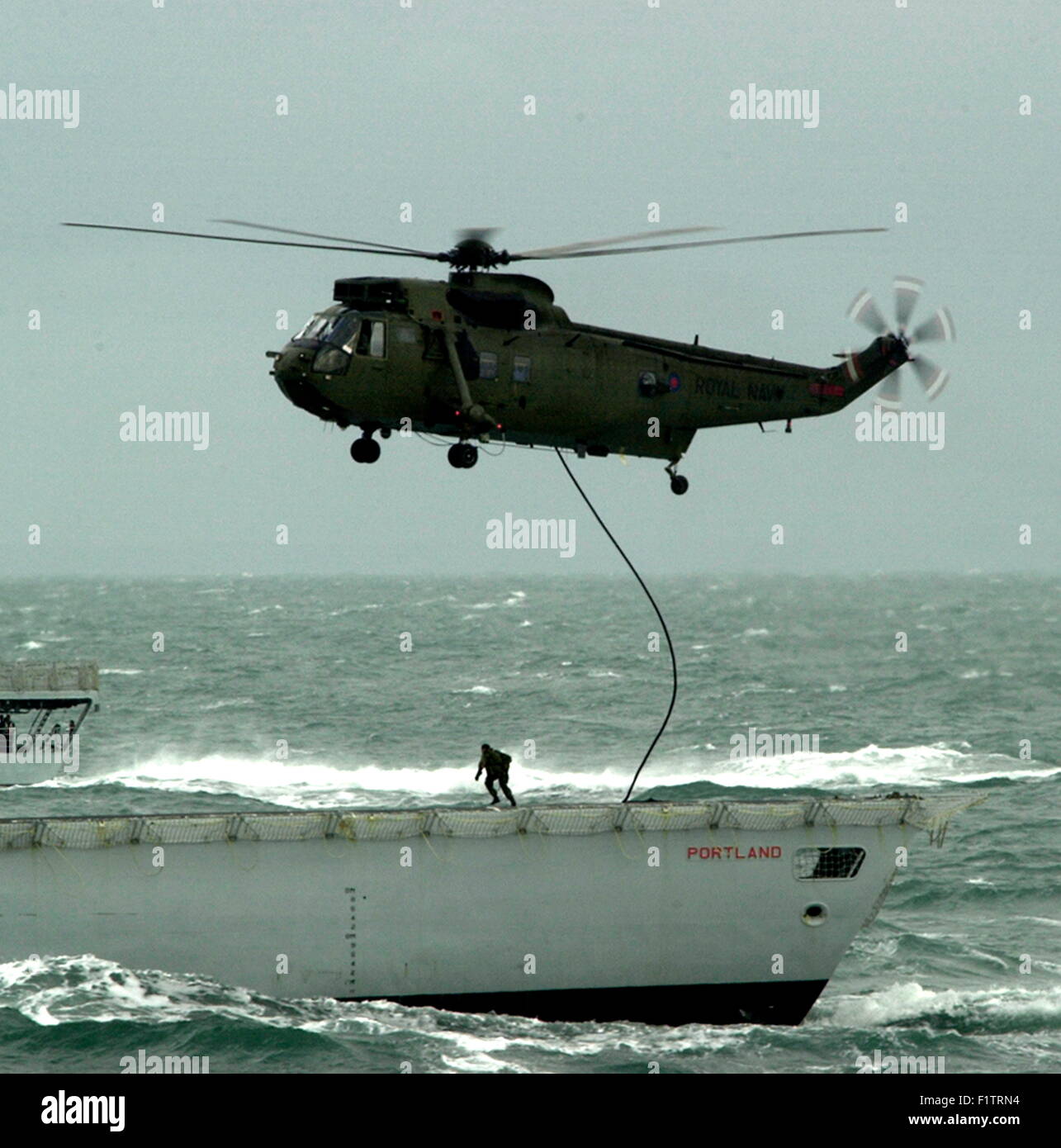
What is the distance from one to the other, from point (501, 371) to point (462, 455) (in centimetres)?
236

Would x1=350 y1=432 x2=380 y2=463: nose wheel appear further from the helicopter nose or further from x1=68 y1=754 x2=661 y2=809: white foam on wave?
x1=68 y1=754 x2=661 y2=809: white foam on wave

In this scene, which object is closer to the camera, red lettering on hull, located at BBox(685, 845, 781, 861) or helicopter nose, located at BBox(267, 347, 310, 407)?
helicopter nose, located at BBox(267, 347, 310, 407)

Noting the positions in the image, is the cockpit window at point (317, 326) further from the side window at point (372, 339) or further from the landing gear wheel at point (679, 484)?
the landing gear wheel at point (679, 484)

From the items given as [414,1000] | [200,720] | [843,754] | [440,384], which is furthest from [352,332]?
[200,720]

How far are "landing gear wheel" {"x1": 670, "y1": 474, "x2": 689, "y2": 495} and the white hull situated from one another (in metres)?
7.43

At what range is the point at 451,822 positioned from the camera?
40938 mm

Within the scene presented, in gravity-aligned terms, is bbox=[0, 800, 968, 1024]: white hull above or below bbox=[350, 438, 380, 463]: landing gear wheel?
below

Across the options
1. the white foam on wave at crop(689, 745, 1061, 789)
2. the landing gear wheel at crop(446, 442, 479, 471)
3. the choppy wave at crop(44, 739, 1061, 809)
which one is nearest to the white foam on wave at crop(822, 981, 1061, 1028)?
the landing gear wheel at crop(446, 442, 479, 471)

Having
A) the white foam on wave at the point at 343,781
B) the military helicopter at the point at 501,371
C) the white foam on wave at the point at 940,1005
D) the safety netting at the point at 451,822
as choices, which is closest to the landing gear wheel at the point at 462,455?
the military helicopter at the point at 501,371

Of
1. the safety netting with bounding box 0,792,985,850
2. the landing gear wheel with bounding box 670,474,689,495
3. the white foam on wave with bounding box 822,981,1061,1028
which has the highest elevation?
the landing gear wheel with bounding box 670,474,689,495

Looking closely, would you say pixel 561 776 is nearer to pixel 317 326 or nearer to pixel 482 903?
pixel 482 903

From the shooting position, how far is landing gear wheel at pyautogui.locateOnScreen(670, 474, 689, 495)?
4134cm
